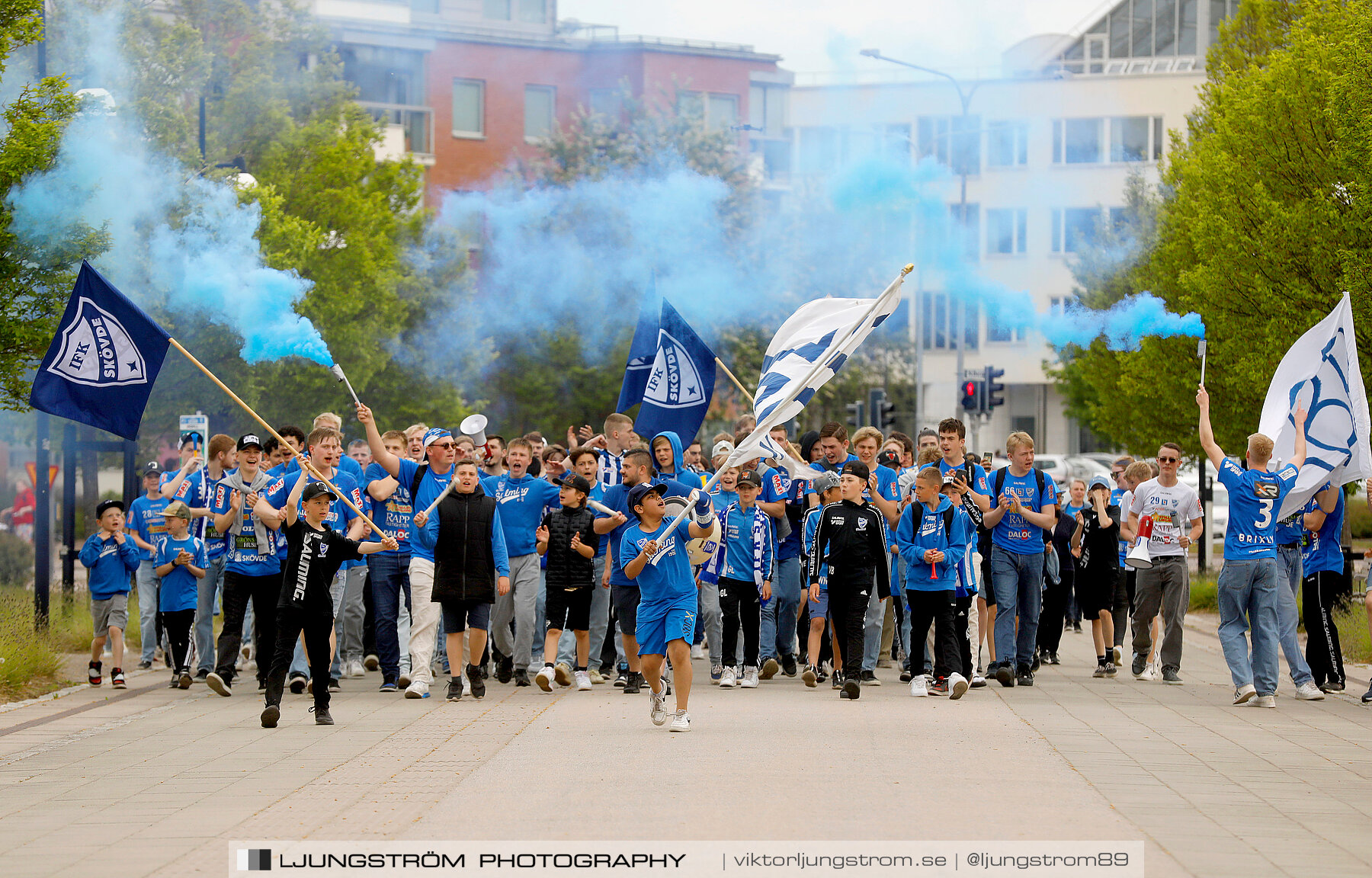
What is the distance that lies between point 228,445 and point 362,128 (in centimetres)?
1765

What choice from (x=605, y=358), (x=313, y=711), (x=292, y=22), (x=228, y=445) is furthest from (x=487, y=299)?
(x=313, y=711)

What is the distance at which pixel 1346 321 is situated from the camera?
1267 cm

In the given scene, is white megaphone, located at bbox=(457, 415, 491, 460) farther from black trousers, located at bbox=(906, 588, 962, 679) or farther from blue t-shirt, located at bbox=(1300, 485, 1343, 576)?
blue t-shirt, located at bbox=(1300, 485, 1343, 576)

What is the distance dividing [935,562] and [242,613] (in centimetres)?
527

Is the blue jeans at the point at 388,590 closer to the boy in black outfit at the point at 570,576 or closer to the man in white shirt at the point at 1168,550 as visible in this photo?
the boy in black outfit at the point at 570,576

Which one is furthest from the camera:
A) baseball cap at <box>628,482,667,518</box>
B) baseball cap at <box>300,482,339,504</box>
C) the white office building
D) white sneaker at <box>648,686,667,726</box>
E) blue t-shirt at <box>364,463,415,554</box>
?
the white office building

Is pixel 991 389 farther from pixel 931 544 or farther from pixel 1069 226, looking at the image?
pixel 931 544

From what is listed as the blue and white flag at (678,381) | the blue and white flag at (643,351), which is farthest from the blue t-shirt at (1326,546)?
the blue and white flag at (643,351)

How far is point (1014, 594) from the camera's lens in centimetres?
1248

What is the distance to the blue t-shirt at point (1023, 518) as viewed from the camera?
488 inches

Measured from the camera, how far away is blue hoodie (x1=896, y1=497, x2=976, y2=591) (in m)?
11.7

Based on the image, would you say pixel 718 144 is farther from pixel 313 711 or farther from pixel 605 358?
pixel 313 711

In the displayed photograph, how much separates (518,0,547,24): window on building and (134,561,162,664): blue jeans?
135 ft

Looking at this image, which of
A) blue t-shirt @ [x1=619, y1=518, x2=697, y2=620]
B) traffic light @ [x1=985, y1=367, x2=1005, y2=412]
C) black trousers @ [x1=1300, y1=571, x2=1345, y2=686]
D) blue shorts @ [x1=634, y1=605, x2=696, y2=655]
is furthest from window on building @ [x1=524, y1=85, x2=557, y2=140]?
blue shorts @ [x1=634, y1=605, x2=696, y2=655]
